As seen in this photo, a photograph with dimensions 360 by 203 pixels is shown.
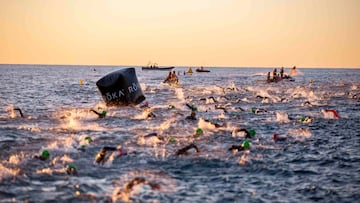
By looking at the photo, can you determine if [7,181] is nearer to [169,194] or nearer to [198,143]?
[169,194]

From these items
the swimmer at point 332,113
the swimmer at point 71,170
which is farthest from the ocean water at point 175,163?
the swimmer at point 332,113

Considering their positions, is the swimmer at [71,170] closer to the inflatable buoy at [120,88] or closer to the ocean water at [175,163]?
the ocean water at [175,163]

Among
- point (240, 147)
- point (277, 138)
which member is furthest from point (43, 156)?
point (277, 138)

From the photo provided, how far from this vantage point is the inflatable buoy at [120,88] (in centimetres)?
2612

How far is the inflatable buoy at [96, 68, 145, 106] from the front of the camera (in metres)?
26.1

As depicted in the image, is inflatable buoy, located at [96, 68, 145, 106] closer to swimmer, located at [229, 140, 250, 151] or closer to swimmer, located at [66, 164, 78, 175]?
swimmer, located at [229, 140, 250, 151]

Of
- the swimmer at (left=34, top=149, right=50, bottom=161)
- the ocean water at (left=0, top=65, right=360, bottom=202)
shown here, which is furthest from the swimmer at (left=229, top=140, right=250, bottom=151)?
the swimmer at (left=34, top=149, right=50, bottom=161)

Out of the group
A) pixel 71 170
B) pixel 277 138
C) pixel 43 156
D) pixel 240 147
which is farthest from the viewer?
pixel 277 138

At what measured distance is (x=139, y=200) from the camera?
9891 mm

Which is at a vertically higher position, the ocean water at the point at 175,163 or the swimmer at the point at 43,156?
the swimmer at the point at 43,156

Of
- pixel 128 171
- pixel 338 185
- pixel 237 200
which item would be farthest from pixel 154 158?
pixel 338 185

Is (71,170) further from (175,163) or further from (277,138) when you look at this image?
(277,138)

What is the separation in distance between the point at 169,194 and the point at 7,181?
178 inches

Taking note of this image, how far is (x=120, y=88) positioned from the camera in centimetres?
2666
